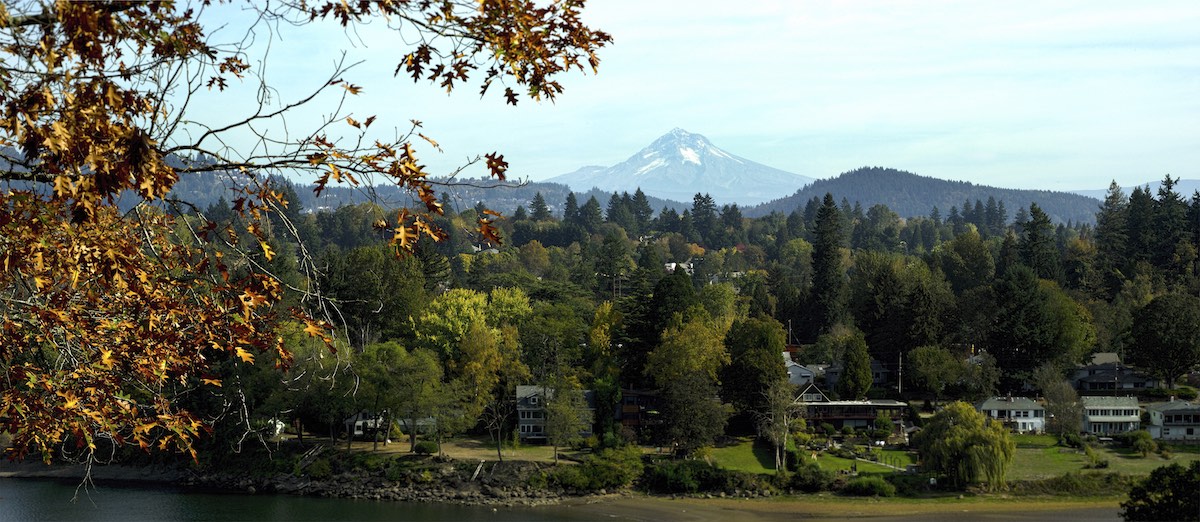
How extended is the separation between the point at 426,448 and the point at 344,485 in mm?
2830

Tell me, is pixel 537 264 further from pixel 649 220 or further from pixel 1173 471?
pixel 1173 471

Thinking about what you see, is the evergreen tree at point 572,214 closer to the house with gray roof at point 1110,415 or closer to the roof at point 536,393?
the roof at point 536,393

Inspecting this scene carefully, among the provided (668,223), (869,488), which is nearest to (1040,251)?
(869,488)

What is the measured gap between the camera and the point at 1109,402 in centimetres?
3644

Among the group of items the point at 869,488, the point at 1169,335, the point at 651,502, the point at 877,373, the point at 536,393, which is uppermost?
the point at 1169,335

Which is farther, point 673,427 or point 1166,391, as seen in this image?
point 1166,391

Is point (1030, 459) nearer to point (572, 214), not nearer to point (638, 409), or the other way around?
point (638, 409)

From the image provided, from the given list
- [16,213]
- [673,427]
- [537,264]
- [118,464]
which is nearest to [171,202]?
[16,213]

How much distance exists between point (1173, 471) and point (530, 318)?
22055 millimetres

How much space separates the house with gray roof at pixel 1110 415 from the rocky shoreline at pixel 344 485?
58.3 feet

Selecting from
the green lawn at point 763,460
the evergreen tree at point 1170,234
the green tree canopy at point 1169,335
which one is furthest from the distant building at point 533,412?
the evergreen tree at point 1170,234

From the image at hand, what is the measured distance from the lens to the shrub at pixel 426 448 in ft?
104

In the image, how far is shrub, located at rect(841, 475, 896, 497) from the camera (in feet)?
92.9

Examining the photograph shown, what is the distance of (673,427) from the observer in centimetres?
3098
